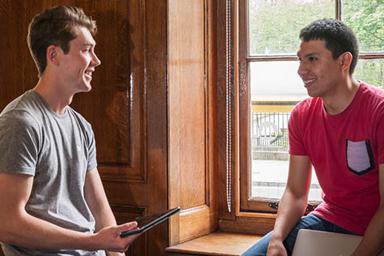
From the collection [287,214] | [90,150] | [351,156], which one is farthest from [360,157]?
[90,150]

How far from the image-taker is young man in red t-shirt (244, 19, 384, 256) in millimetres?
2053

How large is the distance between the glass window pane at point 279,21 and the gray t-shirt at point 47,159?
3.11 feet

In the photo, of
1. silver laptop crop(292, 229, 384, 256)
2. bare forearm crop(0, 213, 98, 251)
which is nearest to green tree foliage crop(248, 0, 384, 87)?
silver laptop crop(292, 229, 384, 256)

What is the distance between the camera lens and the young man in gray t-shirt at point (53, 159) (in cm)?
176

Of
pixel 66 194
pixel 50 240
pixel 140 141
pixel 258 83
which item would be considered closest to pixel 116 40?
pixel 140 141

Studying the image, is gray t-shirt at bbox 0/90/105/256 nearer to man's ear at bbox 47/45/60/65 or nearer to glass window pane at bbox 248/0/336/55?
man's ear at bbox 47/45/60/65

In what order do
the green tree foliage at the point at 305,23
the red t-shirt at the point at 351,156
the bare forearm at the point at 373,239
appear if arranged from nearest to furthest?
the bare forearm at the point at 373,239, the red t-shirt at the point at 351,156, the green tree foliage at the point at 305,23

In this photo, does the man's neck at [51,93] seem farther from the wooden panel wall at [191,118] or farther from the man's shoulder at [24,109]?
the wooden panel wall at [191,118]

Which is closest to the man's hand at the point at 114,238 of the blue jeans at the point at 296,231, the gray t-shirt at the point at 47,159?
the gray t-shirt at the point at 47,159

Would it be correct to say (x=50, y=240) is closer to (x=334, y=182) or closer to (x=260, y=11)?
(x=334, y=182)

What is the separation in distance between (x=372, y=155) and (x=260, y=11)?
0.90m

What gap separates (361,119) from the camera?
6.77 feet

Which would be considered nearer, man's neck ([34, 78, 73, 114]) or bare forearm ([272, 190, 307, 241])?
man's neck ([34, 78, 73, 114])

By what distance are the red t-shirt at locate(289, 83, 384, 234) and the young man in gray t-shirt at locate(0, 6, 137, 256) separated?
751 millimetres
